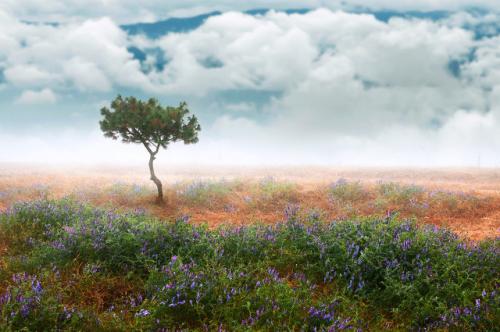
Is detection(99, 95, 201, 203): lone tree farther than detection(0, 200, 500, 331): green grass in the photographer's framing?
Yes

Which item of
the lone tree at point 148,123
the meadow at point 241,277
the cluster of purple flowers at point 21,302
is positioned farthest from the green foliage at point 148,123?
the cluster of purple flowers at point 21,302

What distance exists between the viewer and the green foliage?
1501 centimetres

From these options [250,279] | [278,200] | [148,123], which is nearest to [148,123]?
[148,123]

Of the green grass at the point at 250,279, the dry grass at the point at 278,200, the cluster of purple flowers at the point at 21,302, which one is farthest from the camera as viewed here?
the dry grass at the point at 278,200

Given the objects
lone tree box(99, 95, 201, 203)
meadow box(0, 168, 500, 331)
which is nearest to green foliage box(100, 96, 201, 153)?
lone tree box(99, 95, 201, 203)

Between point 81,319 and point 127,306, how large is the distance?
2.45ft

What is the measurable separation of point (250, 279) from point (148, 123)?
1076 cm

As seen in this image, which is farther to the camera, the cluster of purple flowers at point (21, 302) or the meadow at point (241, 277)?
the meadow at point (241, 277)

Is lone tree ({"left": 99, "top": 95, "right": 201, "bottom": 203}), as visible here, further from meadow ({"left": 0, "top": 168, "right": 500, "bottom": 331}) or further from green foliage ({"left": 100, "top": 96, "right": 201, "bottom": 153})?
meadow ({"left": 0, "top": 168, "right": 500, "bottom": 331})

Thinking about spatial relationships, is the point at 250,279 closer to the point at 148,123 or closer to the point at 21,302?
the point at 21,302

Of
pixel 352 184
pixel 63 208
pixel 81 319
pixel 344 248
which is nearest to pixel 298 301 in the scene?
pixel 344 248

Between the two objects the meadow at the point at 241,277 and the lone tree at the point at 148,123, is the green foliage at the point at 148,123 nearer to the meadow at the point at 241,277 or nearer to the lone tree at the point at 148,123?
the lone tree at the point at 148,123

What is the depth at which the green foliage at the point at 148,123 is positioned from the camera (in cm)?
1501

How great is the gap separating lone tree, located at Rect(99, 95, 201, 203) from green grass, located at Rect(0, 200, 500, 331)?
24.7ft
